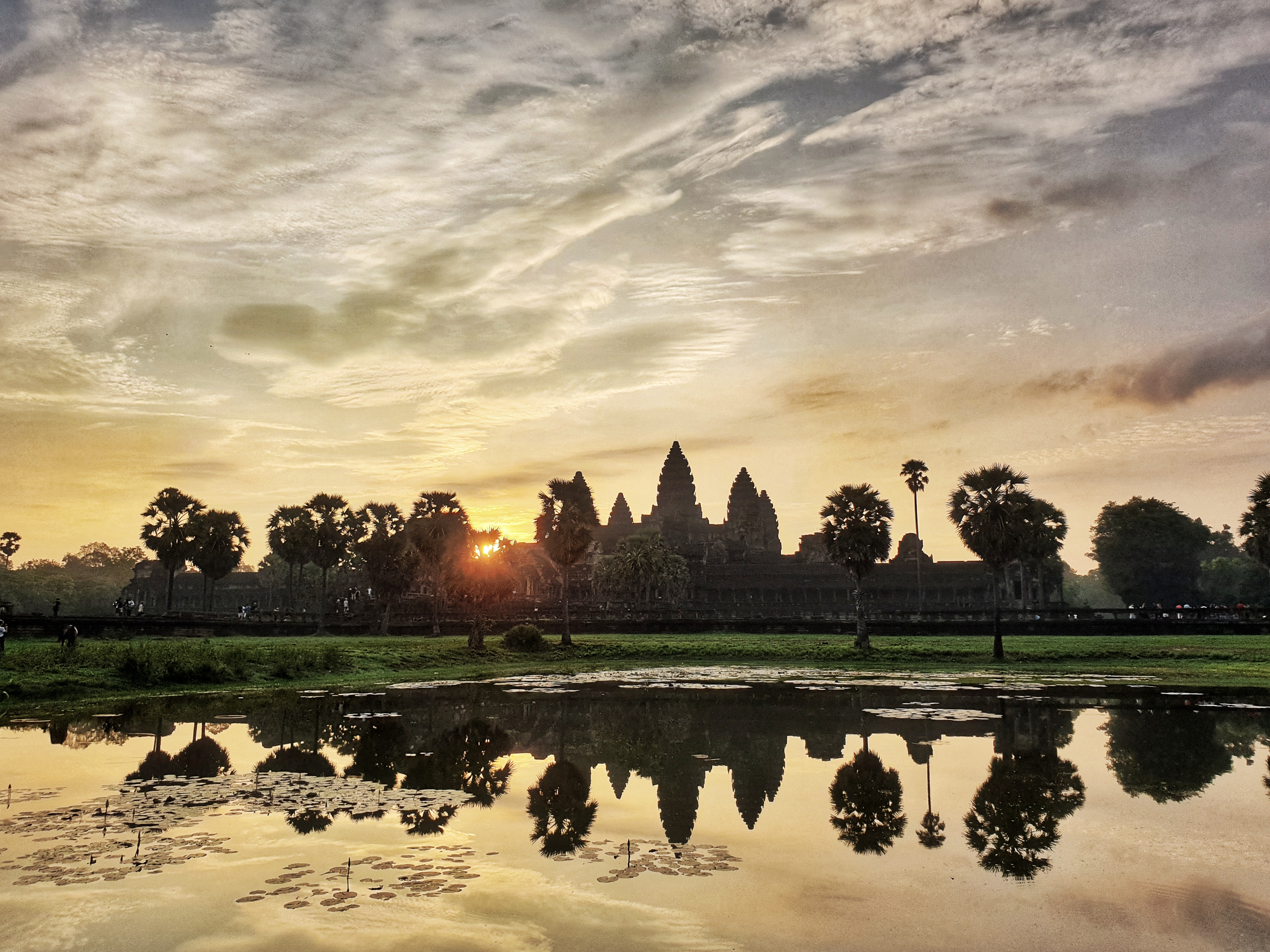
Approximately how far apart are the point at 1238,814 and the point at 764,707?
11.7 meters

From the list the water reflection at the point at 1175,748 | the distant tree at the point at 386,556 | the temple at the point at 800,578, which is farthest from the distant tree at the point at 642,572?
the water reflection at the point at 1175,748

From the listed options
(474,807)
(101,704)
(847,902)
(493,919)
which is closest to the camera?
(493,919)

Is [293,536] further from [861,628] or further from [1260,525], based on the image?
[1260,525]

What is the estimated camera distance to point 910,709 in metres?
22.1

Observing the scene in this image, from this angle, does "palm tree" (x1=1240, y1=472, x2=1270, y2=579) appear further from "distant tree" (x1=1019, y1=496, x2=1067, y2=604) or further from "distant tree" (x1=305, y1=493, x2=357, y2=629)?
"distant tree" (x1=305, y1=493, x2=357, y2=629)

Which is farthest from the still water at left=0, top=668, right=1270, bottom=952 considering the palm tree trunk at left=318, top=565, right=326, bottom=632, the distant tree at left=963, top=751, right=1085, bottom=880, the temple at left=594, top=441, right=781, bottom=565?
the temple at left=594, top=441, right=781, bottom=565

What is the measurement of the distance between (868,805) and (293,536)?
58.1 meters

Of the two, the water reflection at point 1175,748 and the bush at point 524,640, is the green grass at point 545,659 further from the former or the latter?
the water reflection at point 1175,748

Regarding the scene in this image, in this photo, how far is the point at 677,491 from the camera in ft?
446

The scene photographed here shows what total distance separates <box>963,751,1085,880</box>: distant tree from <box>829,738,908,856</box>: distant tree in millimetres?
894

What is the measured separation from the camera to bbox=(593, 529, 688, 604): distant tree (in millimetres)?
81875

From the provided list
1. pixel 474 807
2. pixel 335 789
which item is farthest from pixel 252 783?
pixel 474 807

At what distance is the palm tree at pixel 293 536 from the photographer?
63.1 m

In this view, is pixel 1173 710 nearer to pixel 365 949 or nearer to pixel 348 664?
pixel 365 949
